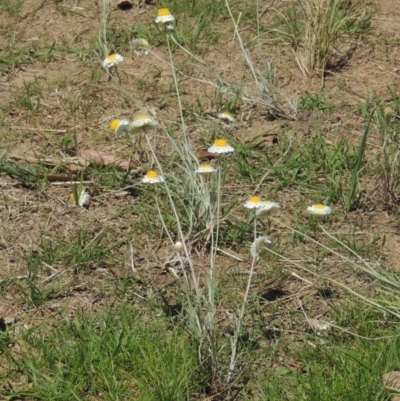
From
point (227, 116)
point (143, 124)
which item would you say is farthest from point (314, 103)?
point (143, 124)

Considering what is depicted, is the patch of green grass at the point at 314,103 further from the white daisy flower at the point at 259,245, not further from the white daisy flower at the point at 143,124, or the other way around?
the white daisy flower at the point at 143,124

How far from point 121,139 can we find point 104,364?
154cm

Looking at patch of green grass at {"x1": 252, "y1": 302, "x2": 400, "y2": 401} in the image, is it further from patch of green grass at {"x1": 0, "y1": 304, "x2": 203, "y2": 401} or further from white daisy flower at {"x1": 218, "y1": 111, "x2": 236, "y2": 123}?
white daisy flower at {"x1": 218, "y1": 111, "x2": 236, "y2": 123}

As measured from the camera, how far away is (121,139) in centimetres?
416

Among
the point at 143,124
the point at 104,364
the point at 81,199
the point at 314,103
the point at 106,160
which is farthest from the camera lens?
the point at 314,103

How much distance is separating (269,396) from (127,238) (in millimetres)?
1011

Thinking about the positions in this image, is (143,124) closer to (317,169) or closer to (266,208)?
(266,208)

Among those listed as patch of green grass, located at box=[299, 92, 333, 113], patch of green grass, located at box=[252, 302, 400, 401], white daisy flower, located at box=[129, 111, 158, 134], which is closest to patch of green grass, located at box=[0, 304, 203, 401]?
patch of green grass, located at box=[252, 302, 400, 401]

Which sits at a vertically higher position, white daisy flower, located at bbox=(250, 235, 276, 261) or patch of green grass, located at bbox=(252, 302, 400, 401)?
white daisy flower, located at bbox=(250, 235, 276, 261)

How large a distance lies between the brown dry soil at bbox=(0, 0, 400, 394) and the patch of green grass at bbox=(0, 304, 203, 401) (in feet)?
0.54

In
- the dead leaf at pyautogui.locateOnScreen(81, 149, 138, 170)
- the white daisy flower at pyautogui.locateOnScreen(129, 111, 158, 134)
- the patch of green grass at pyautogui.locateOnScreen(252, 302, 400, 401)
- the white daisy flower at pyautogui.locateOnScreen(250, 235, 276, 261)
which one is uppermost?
the white daisy flower at pyautogui.locateOnScreen(129, 111, 158, 134)

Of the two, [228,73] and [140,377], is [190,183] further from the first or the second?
[228,73]

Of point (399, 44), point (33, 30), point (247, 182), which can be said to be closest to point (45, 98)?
point (33, 30)

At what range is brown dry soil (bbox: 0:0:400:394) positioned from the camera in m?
3.26
